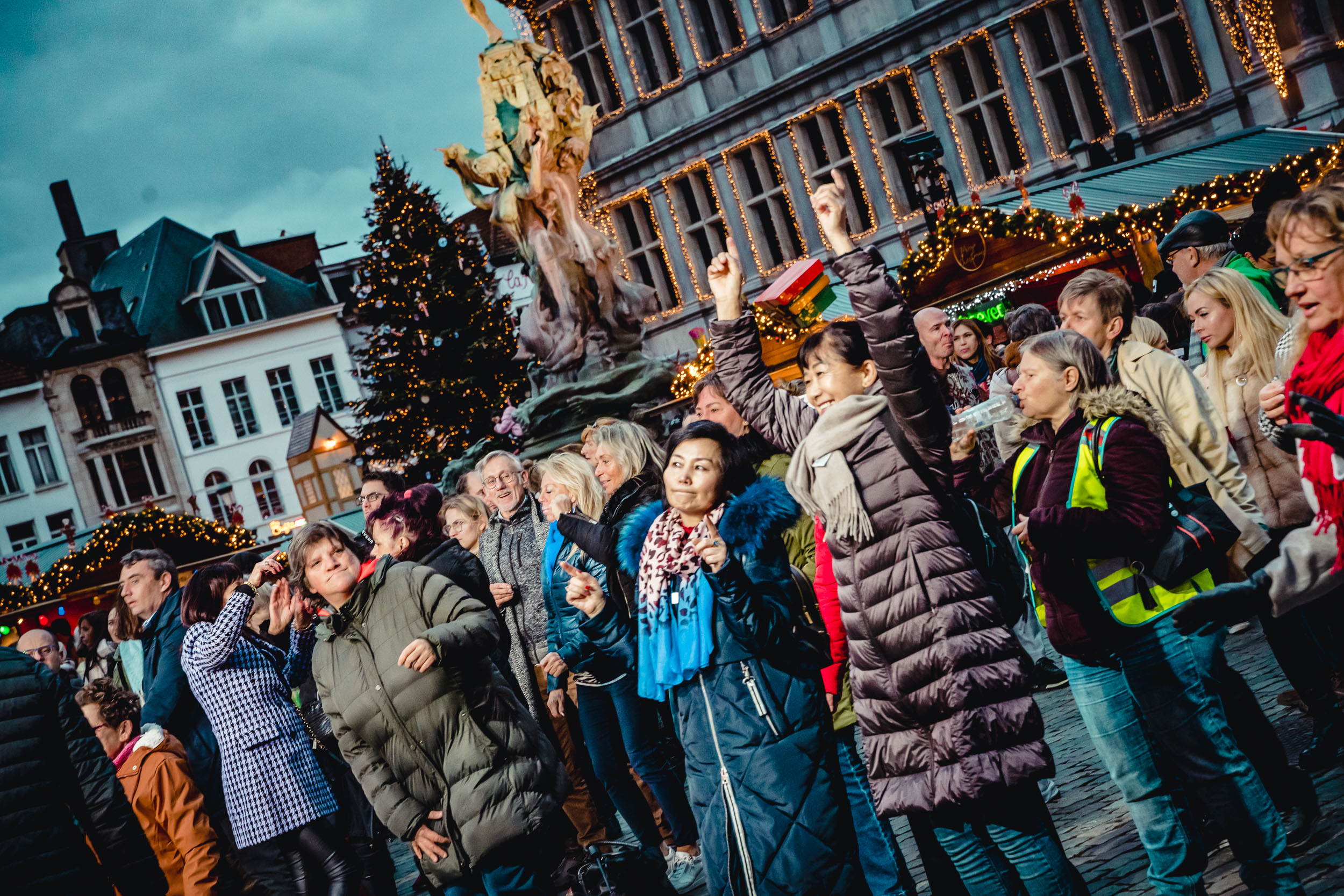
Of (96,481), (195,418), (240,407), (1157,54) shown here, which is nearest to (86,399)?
(96,481)

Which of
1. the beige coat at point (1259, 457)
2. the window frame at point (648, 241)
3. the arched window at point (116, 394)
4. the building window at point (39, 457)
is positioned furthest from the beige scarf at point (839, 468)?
the building window at point (39, 457)

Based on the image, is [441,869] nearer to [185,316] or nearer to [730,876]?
[730,876]

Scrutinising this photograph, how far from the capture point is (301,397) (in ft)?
159

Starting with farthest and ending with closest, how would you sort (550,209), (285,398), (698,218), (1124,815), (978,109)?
(285,398) < (698,218) < (978,109) < (550,209) < (1124,815)

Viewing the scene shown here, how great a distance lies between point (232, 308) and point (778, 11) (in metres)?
30.7

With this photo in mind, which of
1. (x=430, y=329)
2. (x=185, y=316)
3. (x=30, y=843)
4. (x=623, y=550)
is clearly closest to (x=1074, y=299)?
(x=623, y=550)

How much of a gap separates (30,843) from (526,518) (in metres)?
3.44

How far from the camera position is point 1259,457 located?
469cm

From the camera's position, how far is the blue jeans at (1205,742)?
363 cm

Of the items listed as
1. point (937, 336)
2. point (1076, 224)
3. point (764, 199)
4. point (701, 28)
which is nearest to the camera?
point (937, 336)

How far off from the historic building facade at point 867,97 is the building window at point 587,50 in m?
0.04

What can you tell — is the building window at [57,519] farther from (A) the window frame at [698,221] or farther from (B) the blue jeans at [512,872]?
(B) the blue jeans at [512,872]

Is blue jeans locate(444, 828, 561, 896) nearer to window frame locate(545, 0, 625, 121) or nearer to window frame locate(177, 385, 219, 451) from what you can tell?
window frame locate(545, 0, 625, 121)

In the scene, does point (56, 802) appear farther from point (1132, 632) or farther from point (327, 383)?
point (327, 383)
